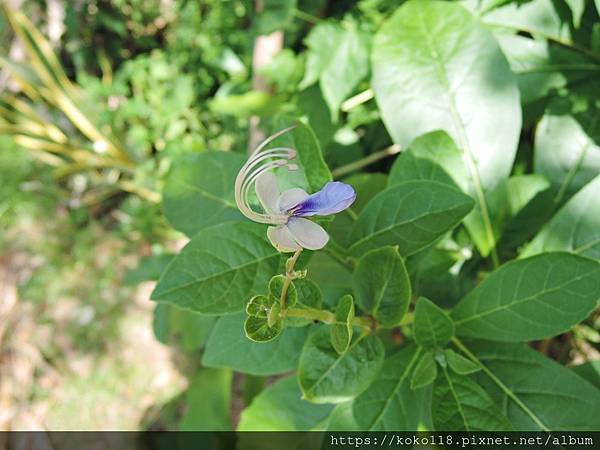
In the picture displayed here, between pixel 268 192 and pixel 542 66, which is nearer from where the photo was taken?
pixel 268 192

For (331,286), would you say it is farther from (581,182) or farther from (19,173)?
(19,173)

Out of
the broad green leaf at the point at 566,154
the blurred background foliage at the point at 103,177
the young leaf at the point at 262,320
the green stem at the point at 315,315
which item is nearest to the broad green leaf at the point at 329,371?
the green stem at the point at 315,315

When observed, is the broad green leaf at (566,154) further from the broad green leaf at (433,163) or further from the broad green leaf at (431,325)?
the broad green leaf at (431,325)

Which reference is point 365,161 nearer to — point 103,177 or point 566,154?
point 566,154

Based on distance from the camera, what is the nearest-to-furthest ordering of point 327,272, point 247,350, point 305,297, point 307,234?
point 307,234 → point 305,297 → point 247,350 → point 327,272

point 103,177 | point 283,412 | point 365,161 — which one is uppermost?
point 365,161

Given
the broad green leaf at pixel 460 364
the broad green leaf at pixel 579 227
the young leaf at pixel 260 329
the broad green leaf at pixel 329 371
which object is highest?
the young leaf at pixel 260 329

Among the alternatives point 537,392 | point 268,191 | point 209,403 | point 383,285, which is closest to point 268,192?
point 268,191

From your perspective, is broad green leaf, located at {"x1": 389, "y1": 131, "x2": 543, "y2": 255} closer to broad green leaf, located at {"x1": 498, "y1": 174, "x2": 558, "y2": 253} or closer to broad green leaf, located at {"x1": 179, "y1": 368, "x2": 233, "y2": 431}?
broad green leaf, located at {"x1": 498, "y1": 174, "x2": 558, "y2": 253}
